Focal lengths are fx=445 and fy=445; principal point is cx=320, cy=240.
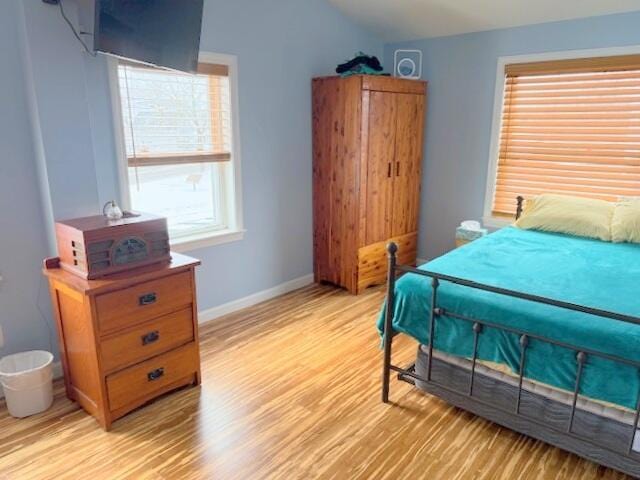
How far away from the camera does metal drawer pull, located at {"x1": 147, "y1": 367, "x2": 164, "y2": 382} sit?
7.38ft

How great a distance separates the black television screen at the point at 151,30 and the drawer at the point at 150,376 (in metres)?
1.49

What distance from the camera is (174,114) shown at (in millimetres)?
2889

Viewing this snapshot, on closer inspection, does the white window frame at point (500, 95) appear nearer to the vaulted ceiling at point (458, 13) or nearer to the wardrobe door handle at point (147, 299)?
the vaulted ceiling at point (458, 13)

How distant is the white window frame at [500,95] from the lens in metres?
3.22

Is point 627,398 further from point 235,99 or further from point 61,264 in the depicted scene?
point 235,99

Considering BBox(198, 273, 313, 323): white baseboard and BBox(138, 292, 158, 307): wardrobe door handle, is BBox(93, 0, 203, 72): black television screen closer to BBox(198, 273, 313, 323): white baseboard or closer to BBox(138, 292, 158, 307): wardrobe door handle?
BBox(138, 292, 158, 307): wardrobe door handle

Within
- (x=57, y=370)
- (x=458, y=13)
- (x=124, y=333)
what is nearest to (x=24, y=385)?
(x=57, y=370)

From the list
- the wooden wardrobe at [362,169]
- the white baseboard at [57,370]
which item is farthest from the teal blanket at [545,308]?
the white baseboard at [57,370]

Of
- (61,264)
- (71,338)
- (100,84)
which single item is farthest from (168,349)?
(100,84)

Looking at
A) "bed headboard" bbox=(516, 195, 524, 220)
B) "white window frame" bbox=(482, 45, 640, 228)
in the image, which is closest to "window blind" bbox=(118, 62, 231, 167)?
"white window frame" bbox=(482, 45, 640, 228)

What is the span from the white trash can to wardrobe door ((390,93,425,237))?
111 inches

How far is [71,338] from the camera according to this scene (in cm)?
219

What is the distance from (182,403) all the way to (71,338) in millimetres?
641

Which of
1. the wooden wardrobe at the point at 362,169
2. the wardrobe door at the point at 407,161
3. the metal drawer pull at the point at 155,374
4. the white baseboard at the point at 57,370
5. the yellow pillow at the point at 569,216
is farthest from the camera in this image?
the wardrobe door at the point at 407,161
